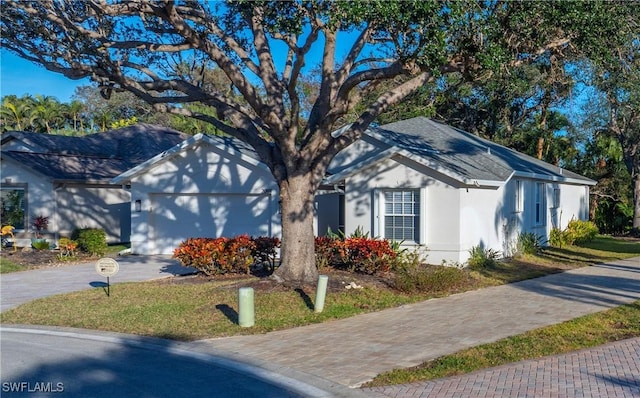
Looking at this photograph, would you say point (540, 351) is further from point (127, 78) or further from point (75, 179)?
point (75, 179)

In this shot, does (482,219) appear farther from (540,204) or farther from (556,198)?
(556,198)

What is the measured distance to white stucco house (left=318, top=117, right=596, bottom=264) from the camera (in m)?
18.4

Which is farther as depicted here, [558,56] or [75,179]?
[75,179]

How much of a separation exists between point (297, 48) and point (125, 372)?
822cm

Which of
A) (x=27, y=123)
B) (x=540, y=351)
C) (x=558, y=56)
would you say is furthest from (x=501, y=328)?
(x=27, y=123)

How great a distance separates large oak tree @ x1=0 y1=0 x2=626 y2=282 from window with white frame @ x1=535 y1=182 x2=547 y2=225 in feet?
32.8

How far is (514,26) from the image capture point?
12.8 m

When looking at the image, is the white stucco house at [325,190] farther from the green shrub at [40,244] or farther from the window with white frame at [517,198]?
the green shrub at [40,244]

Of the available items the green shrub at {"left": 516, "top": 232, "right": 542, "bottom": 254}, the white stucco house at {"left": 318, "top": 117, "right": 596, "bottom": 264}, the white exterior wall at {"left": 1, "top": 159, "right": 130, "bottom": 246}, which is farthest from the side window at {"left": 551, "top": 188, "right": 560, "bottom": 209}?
the white exterior wall at {"left": 1, "top": 159, "right": 130, "bottom": 246}

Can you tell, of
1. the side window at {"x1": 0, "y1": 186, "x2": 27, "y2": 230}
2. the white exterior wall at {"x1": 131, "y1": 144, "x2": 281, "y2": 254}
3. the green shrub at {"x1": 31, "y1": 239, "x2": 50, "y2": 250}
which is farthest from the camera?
the side window at {"x1": 0, "y1": 186, "x2": 27, "y2": 230}

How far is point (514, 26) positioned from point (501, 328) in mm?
5858

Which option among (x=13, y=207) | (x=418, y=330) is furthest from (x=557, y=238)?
(x=13, y=207)

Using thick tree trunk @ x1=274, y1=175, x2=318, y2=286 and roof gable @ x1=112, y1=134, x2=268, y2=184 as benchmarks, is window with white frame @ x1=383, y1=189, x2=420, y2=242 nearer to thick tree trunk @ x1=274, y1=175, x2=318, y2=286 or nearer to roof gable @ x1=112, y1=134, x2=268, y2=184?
roof gable @ x1=112, y1=134, x2=268, y2=184

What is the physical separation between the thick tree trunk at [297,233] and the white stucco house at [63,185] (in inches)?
502
